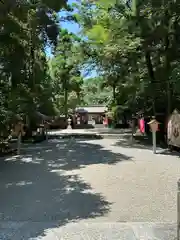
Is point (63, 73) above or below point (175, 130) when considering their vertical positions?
above

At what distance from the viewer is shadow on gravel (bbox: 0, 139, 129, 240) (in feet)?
18.7

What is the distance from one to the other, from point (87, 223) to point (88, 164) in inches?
211

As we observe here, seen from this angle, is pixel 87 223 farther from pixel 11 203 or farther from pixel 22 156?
pixel 22 156

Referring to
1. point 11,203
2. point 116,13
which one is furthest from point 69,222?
point 116,13

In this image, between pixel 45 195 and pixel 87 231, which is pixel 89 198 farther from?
pixel 87 231

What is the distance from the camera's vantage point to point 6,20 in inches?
456

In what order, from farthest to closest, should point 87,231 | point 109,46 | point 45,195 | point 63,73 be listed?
point 63,73
point 109,46
point 45,195
point 87,231

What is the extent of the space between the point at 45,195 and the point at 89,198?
0.96m

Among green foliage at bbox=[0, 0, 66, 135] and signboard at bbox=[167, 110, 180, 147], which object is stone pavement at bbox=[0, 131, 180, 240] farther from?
green foliage at bbox=[0, 0, 66, 135]

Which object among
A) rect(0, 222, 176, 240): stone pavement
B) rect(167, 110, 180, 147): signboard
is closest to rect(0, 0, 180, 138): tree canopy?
rect(167, 110, 180, 147): signboard

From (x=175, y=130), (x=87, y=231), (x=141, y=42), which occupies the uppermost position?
(x=141, y=42)

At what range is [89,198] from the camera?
22.9ft

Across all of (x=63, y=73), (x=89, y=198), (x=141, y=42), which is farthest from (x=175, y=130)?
(x=63, y=73)

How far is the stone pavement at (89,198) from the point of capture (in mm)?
5102
